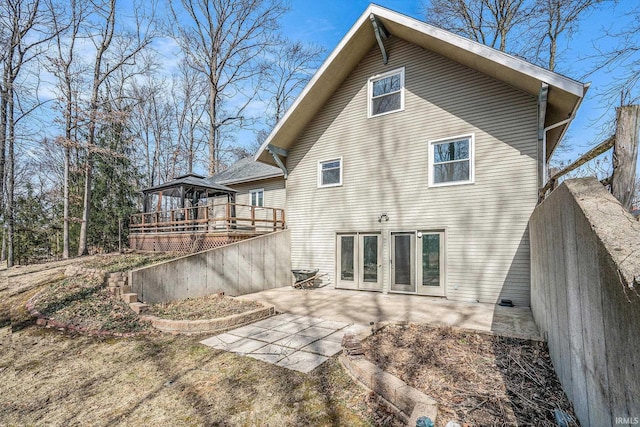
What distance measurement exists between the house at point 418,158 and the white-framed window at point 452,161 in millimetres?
26

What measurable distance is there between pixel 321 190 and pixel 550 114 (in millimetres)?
6267

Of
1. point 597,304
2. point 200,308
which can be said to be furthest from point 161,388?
point 597,304

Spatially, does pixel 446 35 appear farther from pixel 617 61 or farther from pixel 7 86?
pixel 7 86

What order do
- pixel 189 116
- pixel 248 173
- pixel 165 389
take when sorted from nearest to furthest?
pixel 165 389 → pixel 248 173 → pixel 189 116

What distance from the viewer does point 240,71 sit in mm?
20219

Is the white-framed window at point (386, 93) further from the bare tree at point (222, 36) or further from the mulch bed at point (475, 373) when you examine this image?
the bare tree at point (222, 36)

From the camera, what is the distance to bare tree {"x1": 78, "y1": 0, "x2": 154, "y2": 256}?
47.9 ft

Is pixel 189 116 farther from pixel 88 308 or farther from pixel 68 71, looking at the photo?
pixel 88 308

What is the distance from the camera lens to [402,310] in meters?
6.57

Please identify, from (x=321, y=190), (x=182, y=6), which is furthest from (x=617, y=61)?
(x=182, y=6)

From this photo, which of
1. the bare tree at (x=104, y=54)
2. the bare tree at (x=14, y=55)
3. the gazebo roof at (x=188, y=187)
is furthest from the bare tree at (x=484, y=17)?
the bare tree at (x=14, y=55)

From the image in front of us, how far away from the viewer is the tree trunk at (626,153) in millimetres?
2230

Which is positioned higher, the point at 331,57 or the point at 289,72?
the point at 289,72

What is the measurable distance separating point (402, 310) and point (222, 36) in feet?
64.6
